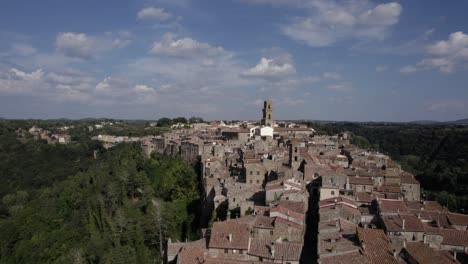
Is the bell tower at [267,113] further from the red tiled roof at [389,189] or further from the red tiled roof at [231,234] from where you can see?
the red tiled roof at [231,234]

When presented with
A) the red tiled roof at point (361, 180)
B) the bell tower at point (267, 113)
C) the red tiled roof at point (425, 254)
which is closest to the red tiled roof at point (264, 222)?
the red tiled roof at point (425, 254)

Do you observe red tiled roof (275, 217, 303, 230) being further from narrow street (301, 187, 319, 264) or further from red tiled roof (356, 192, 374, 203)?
red tiled roof (356, 192, 374, 203)

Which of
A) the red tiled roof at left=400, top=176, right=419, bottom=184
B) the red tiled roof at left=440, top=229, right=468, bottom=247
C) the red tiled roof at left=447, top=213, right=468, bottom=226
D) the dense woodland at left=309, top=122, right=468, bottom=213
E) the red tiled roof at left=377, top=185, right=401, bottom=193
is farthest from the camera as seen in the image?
the dense woodland at left=309, top=122, right=468, bottom=213

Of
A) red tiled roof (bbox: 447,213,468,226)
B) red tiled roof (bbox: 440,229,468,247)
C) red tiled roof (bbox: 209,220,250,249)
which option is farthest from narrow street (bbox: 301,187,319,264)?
red tiled roof (bbox: 447,213,468,226)

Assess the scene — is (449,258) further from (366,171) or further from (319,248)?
(366,171)

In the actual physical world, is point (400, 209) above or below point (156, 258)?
above

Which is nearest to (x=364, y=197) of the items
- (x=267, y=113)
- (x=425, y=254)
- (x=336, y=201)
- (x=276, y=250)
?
(x=336, y=201)

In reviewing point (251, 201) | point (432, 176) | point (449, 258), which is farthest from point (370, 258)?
point (432, 176)

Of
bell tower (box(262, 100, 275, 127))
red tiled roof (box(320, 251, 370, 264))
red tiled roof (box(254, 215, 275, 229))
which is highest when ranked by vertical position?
bell tower (box(262, 100, 275, 127))
